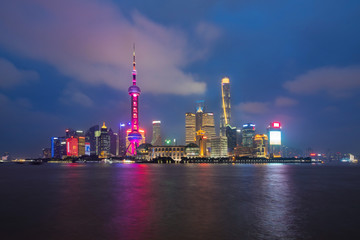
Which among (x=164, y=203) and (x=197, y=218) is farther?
(x=164, y=203)

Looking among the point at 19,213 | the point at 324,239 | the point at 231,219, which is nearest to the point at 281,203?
the point at 231,219

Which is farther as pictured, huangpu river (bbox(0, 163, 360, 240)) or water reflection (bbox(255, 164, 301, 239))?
huangpu river (bbox(0, 163, 360, 240))

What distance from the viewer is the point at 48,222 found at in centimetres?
3070

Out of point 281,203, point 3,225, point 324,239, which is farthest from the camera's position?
point 281,203

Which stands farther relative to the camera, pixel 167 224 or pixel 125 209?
pixel 125 209

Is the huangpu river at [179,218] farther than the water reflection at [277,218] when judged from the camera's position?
Yes

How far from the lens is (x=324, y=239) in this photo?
2373 cm

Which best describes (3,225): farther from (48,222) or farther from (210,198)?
(210,198)

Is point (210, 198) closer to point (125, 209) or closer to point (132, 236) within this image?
point (125, 209)

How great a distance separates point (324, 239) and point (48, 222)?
25774mm

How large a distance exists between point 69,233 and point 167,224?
896cm

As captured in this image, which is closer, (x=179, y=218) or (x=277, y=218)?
(x=277, y=218)

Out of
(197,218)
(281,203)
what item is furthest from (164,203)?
(281,203)

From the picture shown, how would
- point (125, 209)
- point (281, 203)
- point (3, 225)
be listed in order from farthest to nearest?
point (281, 203), point (125, 209), point (3, 225)
